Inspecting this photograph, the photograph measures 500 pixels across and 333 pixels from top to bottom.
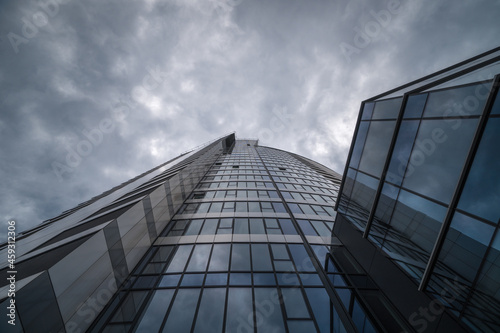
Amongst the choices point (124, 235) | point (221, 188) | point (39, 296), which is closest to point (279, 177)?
point (221, 188)

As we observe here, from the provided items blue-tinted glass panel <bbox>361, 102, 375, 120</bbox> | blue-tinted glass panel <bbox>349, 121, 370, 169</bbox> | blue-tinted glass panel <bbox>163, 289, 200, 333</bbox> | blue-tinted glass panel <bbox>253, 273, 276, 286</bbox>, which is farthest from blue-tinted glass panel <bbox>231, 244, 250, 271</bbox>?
blue-tinted glass panel <bbox>361, 102, 375, 120</bbox>

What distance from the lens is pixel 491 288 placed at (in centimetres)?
603

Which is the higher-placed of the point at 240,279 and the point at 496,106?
the point at 496,106

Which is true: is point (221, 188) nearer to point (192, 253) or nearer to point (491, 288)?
point (192, 253)

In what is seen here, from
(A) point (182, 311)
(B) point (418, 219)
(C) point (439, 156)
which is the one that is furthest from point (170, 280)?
(C) point (439, 156)

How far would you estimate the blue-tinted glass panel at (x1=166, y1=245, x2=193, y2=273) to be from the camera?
11228 millimetres

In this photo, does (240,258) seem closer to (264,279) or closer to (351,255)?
(264,279)

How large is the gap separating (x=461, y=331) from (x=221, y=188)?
65.5 ft

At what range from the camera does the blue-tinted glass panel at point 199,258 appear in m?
11.2

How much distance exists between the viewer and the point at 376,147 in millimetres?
11586

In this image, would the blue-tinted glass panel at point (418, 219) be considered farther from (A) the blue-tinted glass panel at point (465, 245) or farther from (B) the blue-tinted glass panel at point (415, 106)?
(B) the blue-tinted glass panel at point (415, 106)

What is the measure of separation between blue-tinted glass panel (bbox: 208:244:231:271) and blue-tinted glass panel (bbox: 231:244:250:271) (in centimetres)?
43

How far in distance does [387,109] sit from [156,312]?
16.8 m

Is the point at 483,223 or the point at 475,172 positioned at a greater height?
the point at 475,172
